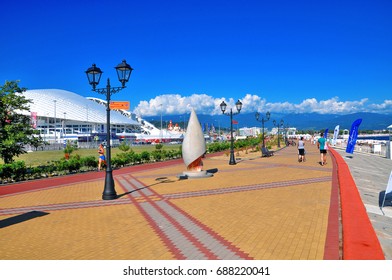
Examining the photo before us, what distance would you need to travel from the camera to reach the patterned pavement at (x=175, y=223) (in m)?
4.80

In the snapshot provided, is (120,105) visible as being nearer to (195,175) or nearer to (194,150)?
(194,150)

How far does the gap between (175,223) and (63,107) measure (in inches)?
4751

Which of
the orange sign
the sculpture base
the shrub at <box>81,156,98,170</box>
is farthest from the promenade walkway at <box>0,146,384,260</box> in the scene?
the shrub at <box>81,156,98,170</box>

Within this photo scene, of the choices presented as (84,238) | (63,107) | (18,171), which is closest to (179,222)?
(84,238)

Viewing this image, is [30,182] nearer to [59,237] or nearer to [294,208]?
[59,237]

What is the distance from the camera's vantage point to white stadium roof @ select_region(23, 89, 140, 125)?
359ft

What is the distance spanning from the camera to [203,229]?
232 inches

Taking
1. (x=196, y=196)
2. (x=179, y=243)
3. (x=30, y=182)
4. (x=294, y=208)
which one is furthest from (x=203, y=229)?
(x=30, y=182)

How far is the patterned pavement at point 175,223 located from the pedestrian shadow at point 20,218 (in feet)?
0.08

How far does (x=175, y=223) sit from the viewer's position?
6371 mm

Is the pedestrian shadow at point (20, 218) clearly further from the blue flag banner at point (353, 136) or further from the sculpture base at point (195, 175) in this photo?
the blue flag banner at point (353, 136)

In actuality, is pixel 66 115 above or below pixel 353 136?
above
